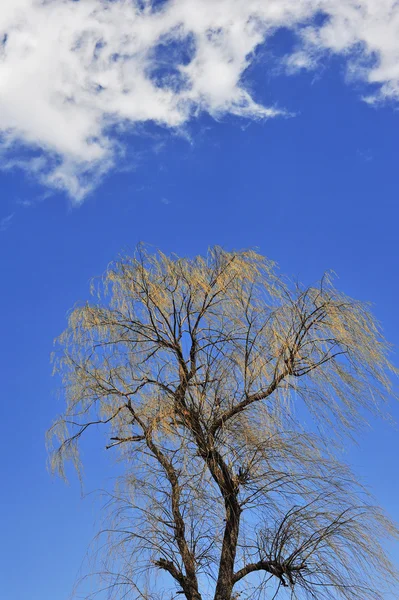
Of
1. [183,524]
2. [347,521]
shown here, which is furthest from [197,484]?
[347,521]

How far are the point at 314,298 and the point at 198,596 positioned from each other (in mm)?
2534

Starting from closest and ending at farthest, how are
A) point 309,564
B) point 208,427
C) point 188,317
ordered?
point 309,564 < point 208,427 < point 188,317

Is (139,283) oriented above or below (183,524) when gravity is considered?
above

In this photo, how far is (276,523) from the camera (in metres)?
5.24

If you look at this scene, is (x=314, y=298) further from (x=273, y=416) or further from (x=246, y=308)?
(x=273, y=416)

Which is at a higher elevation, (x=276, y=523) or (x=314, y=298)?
(x=314, y=298)

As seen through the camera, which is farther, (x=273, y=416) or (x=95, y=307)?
(x=95, y=307)

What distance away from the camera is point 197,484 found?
5355mm

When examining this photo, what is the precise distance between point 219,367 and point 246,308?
21.8 inches

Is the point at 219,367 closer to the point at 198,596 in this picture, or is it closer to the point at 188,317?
the point at 188,317

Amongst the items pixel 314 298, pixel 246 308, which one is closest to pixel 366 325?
pixel 314 298

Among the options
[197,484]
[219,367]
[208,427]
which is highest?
[219,367]

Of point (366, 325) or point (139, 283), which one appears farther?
point (139, 283)

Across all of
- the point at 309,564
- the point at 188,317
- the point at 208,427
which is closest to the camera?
the point at 309,564
